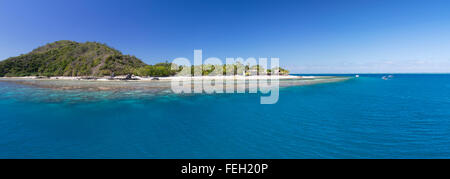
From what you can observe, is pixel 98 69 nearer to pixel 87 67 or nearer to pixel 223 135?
pixel 87 67

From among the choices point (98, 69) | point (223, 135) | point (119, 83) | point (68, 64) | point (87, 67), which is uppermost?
point (68, 64)

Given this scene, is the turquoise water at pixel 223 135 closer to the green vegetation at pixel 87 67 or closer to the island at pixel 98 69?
the island at pixel 98 69

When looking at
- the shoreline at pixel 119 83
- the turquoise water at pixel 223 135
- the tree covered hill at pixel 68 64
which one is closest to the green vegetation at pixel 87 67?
the tree covered hill at pixel 68 64

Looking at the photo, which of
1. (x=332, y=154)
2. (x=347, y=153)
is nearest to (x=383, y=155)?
(x=347, y=153)

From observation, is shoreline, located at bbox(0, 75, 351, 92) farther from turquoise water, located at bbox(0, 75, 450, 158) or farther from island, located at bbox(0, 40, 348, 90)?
turquoise water, located at bbox(0, 75, 450, 158)

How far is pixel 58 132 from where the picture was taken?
7.66m

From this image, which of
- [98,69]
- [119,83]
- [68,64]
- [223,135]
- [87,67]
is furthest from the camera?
[68,64]

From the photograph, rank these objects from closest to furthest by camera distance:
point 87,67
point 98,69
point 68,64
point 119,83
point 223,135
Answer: point 223,135
point 119,83
point 98,69
point 87,67
point 68,64

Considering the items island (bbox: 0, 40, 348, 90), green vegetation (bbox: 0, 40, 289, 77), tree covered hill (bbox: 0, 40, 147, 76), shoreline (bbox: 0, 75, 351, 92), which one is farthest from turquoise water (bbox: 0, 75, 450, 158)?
tree covered hill (bbox: 0, 40, 147, 76)

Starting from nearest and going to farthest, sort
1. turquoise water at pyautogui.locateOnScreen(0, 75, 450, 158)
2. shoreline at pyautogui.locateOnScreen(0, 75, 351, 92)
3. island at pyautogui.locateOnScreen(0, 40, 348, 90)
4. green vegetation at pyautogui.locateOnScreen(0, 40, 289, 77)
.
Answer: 1. turquoise water at pyautogui.locateOnScreen(0, 75, 450, 158)
2. shoreline at pyautogui.locateOnScreen(0, 75, 351, 92)
3. island at pyautogui.locateOnScreen(0, 40, 348, 90)
4. green vegetation at pyautogui.locateOnScreen(0, 40, 289, 77)

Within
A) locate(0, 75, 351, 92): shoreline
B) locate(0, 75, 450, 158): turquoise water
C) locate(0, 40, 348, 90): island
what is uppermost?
locate(0, 40, 348, 90): island

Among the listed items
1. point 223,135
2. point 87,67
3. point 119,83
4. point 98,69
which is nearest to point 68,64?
point 87,67
